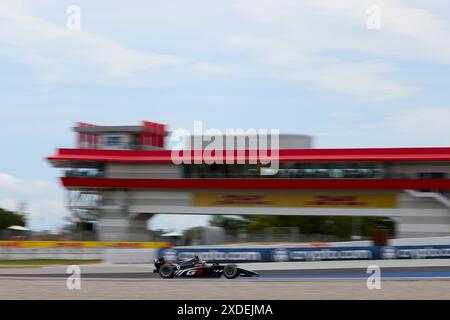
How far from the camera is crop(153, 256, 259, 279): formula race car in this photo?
21531 mm

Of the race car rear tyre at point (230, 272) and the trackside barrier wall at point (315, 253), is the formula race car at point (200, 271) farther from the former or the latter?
the trackside barrier wall at point (315, 253)

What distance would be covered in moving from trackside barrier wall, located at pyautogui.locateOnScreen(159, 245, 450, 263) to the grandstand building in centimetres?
1273

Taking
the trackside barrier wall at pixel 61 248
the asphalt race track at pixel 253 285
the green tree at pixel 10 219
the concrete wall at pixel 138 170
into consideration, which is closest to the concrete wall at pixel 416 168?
the concrete wall at pixel 138 170

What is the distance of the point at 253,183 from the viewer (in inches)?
1710

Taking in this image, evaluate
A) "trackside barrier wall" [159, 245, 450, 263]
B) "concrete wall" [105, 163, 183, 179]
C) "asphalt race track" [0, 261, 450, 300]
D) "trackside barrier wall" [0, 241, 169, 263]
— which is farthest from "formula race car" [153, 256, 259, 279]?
"concrete wall" [105, 163, 183, 179]

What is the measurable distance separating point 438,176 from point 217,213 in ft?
41.8

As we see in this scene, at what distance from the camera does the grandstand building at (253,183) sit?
133 feet

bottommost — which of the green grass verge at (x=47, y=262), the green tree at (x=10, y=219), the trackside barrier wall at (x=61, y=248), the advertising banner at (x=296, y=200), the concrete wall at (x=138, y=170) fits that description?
the green tree at (x=10, y=219)

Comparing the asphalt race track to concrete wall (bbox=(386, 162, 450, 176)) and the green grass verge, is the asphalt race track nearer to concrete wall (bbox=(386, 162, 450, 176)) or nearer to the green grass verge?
the green grass verge

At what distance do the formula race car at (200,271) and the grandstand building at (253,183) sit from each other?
68.9 ft

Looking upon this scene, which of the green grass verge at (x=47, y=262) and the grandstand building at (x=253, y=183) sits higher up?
the grandstand building at (x=253, y=183)

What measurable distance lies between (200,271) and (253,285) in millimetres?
2574

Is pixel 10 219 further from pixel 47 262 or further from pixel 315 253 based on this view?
pixel 315 253
